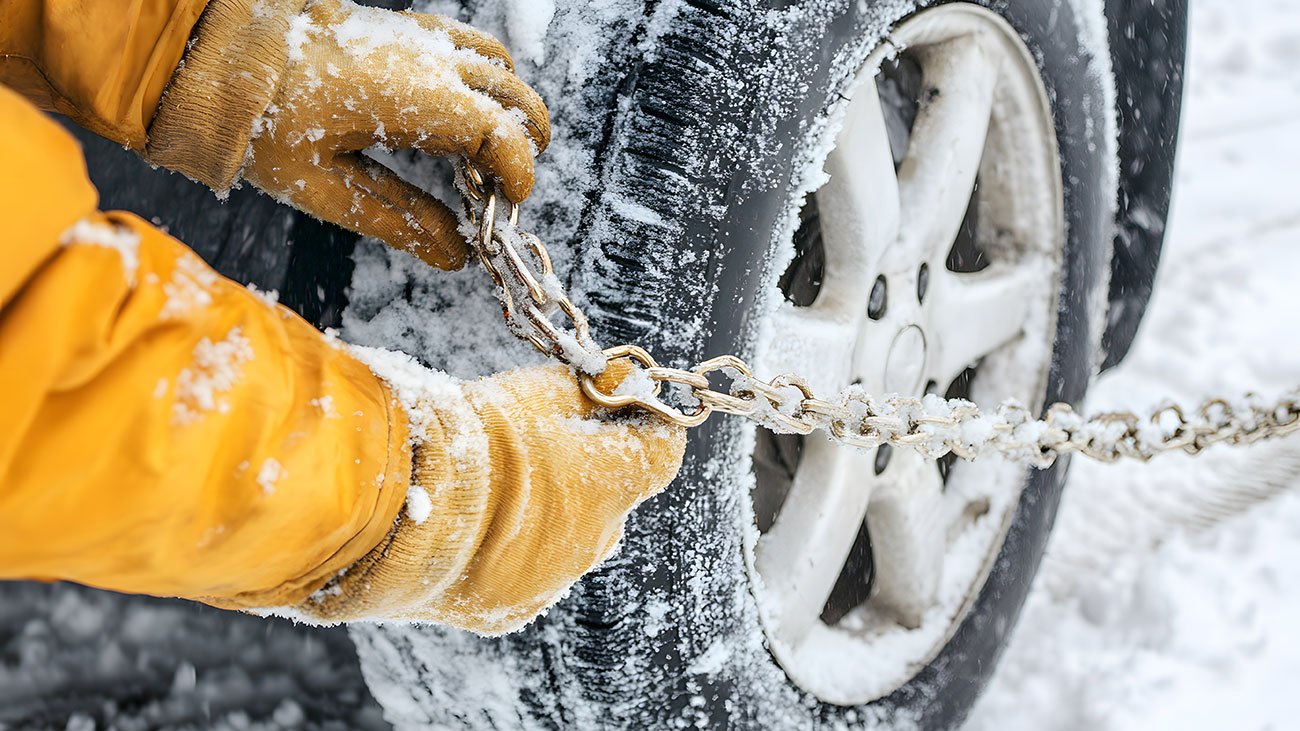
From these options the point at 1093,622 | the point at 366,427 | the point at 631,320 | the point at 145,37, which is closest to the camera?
the point at 366,427

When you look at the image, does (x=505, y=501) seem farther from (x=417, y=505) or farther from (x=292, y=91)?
(x=292, y=91)

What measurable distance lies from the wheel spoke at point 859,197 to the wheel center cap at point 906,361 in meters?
0.15

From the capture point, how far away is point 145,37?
0.92 m

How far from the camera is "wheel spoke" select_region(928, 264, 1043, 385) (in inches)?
60.4

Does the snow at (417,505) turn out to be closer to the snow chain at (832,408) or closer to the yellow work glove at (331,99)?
the snow chain at (832,408)

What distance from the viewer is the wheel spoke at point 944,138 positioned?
4.71 feet

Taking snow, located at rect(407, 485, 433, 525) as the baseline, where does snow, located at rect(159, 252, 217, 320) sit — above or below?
above

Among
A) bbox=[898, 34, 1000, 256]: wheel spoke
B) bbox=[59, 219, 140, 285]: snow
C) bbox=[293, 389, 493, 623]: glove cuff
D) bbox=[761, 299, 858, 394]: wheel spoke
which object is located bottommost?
bbox=[293, 389, 493, 623]: glove cuff

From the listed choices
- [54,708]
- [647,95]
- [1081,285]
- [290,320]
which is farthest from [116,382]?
[1081,285]

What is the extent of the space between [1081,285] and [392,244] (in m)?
1.20

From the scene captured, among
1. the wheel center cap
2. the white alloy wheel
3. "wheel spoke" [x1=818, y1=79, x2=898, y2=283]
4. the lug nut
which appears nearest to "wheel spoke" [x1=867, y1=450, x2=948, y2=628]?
the white alloy wheel

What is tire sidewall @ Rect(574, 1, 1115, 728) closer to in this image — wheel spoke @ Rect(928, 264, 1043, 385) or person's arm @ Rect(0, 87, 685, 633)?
person's arm @ Rect(0, 87, 685, 633)

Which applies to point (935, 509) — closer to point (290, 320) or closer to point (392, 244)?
point (392, 244)

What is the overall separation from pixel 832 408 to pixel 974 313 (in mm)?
732
